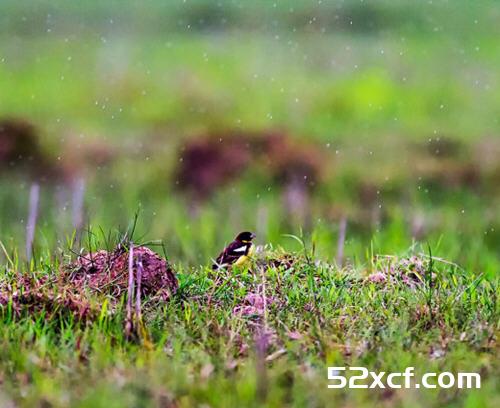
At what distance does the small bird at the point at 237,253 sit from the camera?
22.2ft

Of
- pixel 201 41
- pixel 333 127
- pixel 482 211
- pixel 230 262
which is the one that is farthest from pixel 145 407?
pixel 201 41

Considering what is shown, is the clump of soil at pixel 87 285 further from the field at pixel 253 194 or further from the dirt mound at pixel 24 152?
the dirt mound at pixel 24 152

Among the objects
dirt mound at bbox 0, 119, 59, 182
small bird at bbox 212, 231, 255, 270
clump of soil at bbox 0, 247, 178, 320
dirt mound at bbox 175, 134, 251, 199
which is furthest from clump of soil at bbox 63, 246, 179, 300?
dirt mound at bbox 0, 119, 59, 182

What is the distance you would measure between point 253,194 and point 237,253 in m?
4.74

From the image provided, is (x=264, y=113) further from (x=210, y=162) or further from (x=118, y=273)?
(x=118, y=273)

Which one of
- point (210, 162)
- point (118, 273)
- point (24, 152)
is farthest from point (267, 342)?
point (24, 152)

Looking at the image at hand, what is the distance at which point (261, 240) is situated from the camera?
7.91 m

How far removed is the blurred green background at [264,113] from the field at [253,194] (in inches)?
1.4

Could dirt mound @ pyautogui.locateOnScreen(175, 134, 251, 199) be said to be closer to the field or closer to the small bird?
the field

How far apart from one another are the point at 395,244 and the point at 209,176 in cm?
431

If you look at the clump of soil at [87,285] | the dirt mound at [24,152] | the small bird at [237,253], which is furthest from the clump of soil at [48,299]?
the dirt mound at [24,152]

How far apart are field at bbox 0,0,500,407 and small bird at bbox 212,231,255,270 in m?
0.09

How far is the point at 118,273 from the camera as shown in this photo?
6301 mm

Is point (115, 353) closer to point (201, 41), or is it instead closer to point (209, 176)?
point (209, 176)
